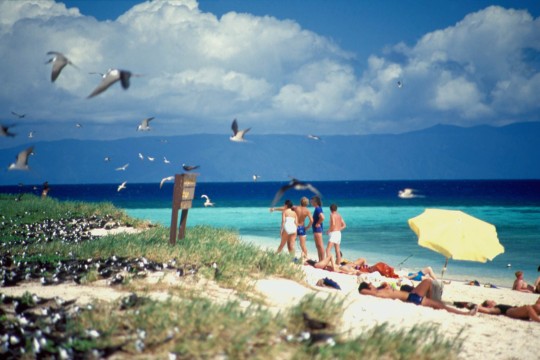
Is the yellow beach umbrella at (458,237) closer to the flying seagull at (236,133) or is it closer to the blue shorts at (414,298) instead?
the blue shorts at (414,298)

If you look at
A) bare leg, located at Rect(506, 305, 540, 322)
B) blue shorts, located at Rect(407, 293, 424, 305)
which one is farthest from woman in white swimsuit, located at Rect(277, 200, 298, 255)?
bare leg, located at Rect(506, 305, 540, 322)

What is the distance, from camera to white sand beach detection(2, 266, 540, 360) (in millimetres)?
8320

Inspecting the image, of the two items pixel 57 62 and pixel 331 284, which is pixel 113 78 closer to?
pixel 57 62

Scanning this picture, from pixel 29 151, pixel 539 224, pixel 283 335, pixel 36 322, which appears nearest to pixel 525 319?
pixel 283 335

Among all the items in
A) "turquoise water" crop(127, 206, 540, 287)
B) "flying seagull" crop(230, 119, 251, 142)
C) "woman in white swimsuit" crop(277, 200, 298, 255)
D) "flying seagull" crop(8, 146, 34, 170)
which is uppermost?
"flying seagull" crop(230, 119, 251, 142)

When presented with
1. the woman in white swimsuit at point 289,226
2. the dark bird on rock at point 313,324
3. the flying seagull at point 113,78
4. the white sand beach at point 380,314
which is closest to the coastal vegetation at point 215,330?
the dark bird on rock at point 313,324

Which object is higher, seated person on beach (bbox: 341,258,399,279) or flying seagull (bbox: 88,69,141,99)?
flying seagull (bbox: 88,69,141,99)

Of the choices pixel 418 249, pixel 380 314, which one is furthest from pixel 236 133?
pixel 418 249

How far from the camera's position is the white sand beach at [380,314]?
27.3 ft

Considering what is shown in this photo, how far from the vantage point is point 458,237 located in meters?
11.3

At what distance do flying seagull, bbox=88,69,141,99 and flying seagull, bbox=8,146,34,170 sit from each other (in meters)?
3.46

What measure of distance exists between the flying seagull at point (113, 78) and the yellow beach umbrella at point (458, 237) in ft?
21.5

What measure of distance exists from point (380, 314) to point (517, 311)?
3.62 m

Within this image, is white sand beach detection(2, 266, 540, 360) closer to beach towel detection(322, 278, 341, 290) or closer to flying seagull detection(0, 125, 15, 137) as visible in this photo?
beach towel detection(322, 278, 341, 290)
